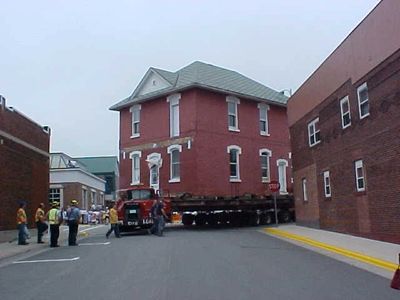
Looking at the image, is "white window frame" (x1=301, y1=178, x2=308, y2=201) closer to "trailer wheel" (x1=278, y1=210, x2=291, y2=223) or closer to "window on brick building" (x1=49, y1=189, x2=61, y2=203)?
"trailer wheel" (x1=278, y1=210, x2=291, y2=223)

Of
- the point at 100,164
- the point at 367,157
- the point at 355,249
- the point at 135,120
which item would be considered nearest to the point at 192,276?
the point at 355,249

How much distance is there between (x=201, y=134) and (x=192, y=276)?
2136cm

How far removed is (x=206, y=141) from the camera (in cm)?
3275

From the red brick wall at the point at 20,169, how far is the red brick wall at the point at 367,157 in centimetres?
1429

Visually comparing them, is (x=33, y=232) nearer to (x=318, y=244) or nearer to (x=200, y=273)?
(x=318, y=244)

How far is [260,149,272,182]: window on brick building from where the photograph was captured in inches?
1444

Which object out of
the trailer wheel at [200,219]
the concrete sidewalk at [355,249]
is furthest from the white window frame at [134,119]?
the concrete sidewalk at [355,249]

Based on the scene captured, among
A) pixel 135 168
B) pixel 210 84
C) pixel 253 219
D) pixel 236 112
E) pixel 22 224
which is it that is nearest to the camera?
pixel 22 224

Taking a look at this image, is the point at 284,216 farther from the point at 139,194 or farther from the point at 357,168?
the point at 357,168

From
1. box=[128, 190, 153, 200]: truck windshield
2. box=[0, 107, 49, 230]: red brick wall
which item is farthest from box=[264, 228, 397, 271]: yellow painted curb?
box=[0, 107, 49, 230]: red brick wall

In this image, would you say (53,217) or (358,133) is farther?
(53,217)

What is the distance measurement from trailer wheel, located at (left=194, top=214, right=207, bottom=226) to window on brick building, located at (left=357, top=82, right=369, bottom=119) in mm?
16012

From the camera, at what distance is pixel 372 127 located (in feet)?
61.4

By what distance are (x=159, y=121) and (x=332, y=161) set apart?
1414cm
